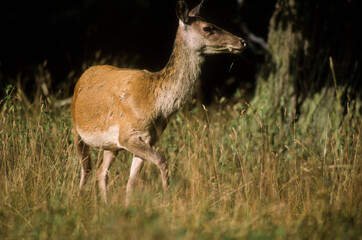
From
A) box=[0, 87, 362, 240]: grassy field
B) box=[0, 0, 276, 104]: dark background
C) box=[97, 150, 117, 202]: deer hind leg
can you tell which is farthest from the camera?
box=[0, 0, 276, 104]: dark background

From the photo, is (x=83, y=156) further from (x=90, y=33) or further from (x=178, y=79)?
(x=90, y=33)

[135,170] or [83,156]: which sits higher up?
[135,170]

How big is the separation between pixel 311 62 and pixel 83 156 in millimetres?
3370

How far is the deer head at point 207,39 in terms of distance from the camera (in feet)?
15.4

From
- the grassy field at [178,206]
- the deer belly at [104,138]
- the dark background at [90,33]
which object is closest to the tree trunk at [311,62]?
the grassy field at [178,206]

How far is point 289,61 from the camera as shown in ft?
22.7

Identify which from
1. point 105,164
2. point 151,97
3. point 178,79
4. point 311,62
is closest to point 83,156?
point 105,164

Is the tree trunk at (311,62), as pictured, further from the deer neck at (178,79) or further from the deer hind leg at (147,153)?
the deer hind leg at (147,153)

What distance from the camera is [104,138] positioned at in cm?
490

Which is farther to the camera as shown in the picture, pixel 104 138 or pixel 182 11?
pixel 104 138

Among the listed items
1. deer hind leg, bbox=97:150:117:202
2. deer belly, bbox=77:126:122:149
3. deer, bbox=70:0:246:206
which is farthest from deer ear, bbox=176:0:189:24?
deer hind leg, bbox=97:150:117:202

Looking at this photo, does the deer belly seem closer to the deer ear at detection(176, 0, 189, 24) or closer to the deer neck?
the deer neck

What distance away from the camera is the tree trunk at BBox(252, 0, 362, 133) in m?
6.83

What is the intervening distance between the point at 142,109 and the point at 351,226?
Result: 6.66 ft
